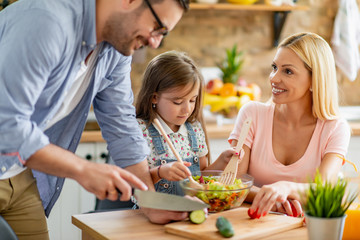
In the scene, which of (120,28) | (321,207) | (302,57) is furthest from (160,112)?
(321,207)

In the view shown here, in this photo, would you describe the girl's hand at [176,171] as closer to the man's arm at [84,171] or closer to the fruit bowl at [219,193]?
the fruit bowl at [219,193]

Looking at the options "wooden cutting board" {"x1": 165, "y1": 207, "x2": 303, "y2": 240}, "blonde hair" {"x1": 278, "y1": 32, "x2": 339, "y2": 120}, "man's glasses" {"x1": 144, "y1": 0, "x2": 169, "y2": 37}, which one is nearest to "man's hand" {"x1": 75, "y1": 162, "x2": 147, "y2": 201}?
"wooden cutting board" {"x1": 165, "y1": 207, "x2": 303, "y2": 240}

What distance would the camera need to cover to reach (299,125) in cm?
211

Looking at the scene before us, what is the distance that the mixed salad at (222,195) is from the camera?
5.16ft

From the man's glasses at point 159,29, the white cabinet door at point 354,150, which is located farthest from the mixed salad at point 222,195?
the white cabinet door at point 354,150

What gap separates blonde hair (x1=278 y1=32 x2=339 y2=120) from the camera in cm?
206

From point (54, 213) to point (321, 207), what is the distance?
2090mm

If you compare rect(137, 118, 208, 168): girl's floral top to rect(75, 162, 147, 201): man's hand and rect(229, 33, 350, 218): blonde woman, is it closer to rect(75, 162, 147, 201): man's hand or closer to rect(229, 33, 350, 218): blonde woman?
rect(229, 33, 350, 218): blonde woman

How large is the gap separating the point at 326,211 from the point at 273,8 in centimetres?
265

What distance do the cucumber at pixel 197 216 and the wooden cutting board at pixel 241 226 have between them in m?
0.01

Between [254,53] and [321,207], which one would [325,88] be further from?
[254,53]

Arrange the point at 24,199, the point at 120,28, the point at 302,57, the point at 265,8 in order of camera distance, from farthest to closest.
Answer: the point at 265,8
the point at 302,57
the point at 24,199
the point at 120,28

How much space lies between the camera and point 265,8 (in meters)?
3.64

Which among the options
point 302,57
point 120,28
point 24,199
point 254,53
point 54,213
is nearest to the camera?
point 120,28
